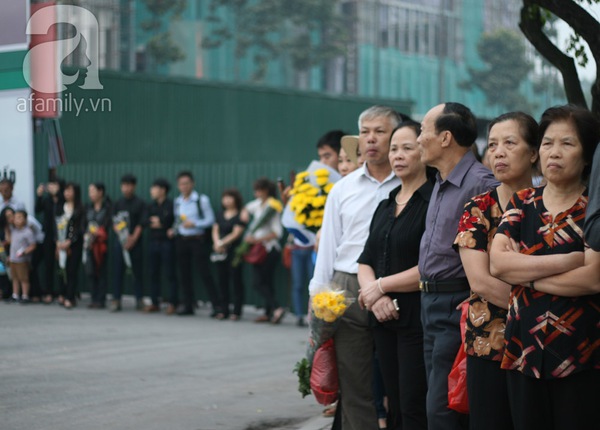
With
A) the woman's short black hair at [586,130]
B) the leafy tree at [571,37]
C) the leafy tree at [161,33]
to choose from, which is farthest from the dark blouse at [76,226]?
the leafy tree at [161,33]

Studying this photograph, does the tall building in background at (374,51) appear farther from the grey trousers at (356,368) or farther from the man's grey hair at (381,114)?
the grey trousers at (356,368)

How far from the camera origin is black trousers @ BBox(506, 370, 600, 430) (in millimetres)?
4406

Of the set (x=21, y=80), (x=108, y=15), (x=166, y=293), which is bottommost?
(x=166, y=293)

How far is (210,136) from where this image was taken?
1106 inches

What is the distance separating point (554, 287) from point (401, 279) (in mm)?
1790

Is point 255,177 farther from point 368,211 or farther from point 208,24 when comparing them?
point 208,24

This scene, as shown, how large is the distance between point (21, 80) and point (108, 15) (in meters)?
55.4

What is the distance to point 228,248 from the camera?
16.1 m

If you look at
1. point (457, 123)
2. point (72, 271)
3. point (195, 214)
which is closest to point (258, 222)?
point (195, 214)

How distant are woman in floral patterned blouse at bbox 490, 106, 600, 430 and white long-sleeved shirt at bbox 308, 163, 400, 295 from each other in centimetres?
219

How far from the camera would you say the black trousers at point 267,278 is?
15.7 m

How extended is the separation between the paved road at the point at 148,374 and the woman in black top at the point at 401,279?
206cm

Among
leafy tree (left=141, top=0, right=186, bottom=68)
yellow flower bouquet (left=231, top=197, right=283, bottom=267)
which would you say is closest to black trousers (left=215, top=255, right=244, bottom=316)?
yellow flower bouquet (left=231, top=197, right=283, bottom=267)

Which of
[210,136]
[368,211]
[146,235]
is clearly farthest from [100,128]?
[368,211]
